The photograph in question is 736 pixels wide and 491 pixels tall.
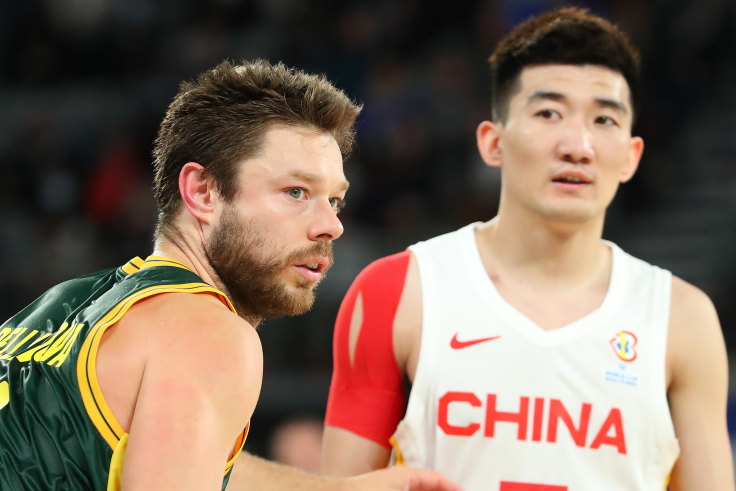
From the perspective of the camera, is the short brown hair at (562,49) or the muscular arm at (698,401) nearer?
the muscular arm at (698,401)

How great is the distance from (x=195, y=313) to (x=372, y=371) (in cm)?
116

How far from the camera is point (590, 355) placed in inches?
117

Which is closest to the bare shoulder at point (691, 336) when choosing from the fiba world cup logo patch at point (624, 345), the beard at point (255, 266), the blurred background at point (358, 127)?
the fiba world cup logo patch at point (624, 345)

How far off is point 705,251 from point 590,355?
186 inches

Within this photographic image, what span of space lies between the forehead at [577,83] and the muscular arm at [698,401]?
30.1 inches

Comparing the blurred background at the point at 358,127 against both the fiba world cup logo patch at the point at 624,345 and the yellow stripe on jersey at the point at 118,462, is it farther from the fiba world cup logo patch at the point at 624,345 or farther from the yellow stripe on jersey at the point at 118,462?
the yellow stripe on jersey at the point at 118,462

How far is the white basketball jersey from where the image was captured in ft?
9.37

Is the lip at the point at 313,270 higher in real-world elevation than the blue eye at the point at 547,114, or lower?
lower

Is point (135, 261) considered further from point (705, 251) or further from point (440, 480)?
point (705, 251)

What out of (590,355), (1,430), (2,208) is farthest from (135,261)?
(2,208)

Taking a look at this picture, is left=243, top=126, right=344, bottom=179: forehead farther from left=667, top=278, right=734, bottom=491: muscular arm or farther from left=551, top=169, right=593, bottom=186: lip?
left=667, top=278, right=734, bottom=491: muscular arm

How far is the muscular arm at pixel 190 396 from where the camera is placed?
1806 millimetres

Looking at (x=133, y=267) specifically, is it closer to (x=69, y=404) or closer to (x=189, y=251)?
(x=189, y=251)

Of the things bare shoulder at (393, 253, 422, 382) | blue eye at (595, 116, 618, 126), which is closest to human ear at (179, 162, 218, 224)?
bare shoulder at (393, 253, 422, 382)
